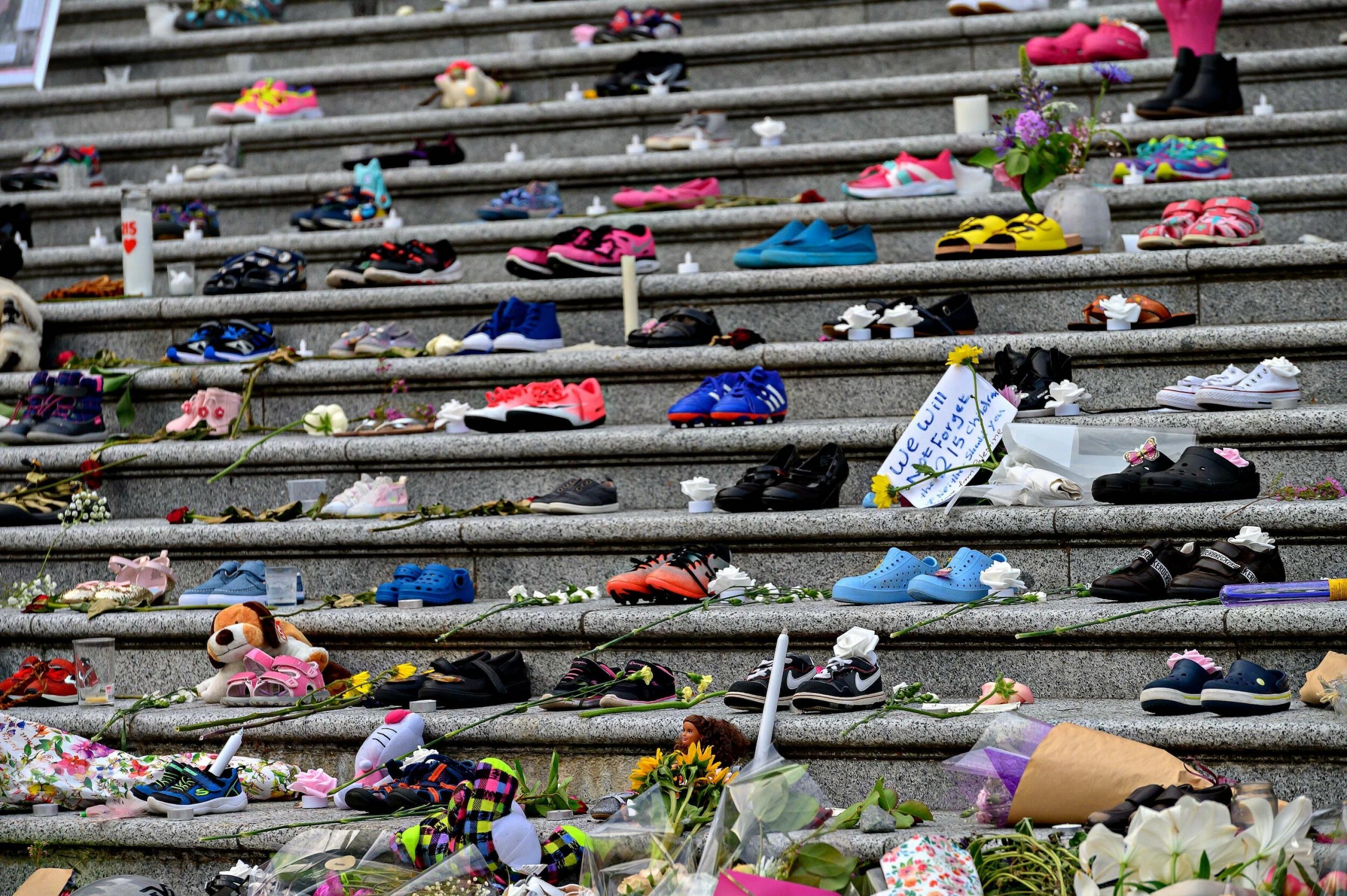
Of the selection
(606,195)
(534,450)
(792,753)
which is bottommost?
(792,753)

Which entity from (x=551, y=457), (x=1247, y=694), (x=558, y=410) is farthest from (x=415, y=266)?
(x=1247, y=694)

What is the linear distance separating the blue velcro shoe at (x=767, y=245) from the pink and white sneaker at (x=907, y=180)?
13.6 inches

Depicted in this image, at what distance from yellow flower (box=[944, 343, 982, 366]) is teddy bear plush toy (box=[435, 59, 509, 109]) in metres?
3.56

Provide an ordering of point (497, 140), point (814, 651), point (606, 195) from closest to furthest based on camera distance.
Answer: point (814, 651) → point (606, 195) → point (497, 140)

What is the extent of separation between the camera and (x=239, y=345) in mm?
6023

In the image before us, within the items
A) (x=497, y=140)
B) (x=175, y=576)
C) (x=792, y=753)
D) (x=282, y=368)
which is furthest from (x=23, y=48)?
(x=792, y=753)

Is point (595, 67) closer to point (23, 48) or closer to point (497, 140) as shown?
point (497, 140)

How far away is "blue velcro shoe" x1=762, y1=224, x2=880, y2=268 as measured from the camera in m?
5.75

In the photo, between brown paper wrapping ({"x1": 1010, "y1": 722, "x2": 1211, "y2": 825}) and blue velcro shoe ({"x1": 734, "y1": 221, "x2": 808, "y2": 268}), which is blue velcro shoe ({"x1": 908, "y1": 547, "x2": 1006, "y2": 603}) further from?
blue velcro shoe ({"x1": 734, "y1": 221, "x2": 808, "y2": 268})

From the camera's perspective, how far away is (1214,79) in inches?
241

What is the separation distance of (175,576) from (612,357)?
63.3 inches

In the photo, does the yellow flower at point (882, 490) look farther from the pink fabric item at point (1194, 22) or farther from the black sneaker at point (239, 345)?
the pink fabric item at point (1194, 22)

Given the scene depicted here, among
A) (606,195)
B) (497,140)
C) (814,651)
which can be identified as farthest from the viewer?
(497,140)

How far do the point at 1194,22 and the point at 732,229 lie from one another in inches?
76.7
